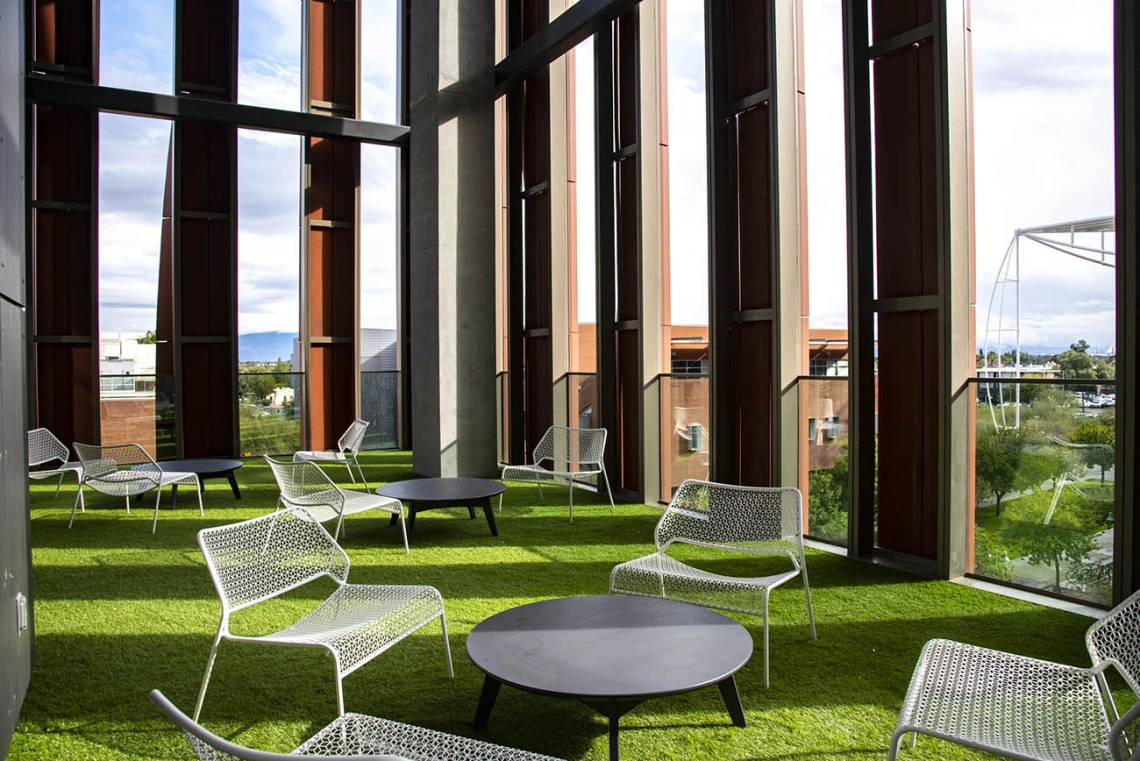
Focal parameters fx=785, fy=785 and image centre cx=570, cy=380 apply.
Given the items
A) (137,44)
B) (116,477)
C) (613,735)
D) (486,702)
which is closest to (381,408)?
(116,477)

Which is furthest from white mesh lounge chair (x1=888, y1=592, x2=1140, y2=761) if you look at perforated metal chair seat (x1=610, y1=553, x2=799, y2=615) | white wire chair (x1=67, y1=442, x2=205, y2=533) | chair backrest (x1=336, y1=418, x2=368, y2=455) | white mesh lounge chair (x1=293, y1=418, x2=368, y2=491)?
chair backrest (x1=336, y1=418, x2=368, y2=455)

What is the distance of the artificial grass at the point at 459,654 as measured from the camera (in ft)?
9.18

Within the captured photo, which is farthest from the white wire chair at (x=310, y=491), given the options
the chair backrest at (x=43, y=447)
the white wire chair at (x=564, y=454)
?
the chair backrest at (x=43, y=447)

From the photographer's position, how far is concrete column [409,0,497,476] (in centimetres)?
880

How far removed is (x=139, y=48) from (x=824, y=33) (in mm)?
8800

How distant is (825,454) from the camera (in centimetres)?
554

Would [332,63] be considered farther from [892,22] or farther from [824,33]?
[892,22]

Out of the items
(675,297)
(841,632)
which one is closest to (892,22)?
(675,297)

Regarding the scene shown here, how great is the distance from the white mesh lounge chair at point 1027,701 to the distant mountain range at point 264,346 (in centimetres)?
1000

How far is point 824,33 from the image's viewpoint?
5816mm

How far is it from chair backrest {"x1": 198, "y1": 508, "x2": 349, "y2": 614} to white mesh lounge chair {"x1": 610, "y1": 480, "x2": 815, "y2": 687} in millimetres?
1370

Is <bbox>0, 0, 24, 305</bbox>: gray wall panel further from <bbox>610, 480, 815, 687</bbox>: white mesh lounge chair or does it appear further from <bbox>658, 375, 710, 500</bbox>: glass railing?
<bbox>658, 375, 710, 500</bbox>: glass railing

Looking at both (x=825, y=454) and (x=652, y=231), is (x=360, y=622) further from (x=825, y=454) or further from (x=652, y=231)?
(x=652, y=231)

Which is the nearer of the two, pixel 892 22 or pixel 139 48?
pixel 892 22
